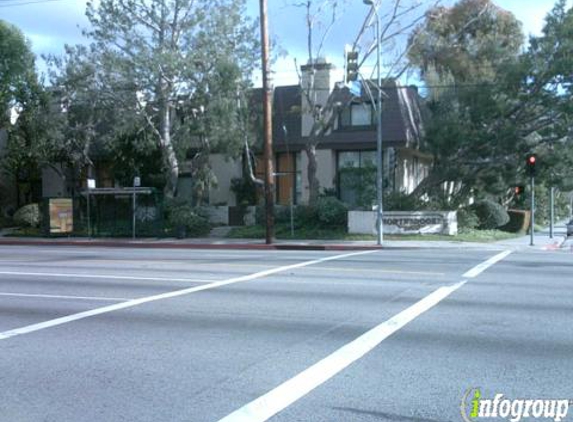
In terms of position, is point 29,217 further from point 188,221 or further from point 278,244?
point 278,244

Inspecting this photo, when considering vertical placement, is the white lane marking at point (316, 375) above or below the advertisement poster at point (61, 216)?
below

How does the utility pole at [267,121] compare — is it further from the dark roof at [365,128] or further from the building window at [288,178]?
the building window at [288,178]

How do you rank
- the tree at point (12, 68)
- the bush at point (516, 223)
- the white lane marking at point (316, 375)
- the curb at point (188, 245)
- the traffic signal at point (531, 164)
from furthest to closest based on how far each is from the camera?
the bush at point (516, 223) < the tree at point (12, 68) < the traffic signal at point (531, 164) < the curb at point (188, 245) < the white lane marking at point (316, 375)

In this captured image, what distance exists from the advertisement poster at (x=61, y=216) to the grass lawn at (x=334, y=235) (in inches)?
322

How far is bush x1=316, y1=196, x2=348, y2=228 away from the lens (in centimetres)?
2908

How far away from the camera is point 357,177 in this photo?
31.4 metres

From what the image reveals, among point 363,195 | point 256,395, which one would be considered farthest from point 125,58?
point 256,395

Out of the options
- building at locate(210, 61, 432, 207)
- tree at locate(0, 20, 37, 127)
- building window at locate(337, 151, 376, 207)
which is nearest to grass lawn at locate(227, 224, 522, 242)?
building window at locate(337, 151, 376, 207)

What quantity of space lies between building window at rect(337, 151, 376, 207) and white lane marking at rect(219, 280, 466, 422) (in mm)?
20399

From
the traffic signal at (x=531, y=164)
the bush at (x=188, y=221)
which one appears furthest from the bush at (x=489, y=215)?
the bush at (x=188, y=221)

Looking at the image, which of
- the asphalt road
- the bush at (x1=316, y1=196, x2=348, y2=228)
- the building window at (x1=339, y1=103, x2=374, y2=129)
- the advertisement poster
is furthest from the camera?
the building window at (x1=339, y1=103, x2=374, y2=129)

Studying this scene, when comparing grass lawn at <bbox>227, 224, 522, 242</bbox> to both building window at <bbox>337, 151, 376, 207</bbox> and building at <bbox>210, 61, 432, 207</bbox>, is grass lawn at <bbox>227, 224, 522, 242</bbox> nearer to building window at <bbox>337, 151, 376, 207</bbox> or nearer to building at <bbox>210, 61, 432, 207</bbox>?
building window at <bbox>337, 151, 376, 207</bbox>

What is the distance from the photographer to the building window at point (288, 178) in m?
35.2

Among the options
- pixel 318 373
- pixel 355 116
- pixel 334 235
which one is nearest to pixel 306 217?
pixel 334 235
